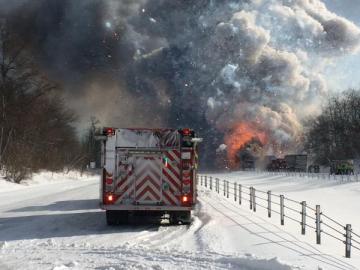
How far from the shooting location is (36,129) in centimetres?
5331

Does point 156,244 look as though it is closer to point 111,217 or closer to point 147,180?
point 147,180

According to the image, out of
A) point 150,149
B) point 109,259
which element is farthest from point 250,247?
point 150,149

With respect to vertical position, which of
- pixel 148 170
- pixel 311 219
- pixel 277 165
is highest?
pixel 148 170

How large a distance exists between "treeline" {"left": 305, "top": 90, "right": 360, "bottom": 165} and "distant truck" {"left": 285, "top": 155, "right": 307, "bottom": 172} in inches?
293

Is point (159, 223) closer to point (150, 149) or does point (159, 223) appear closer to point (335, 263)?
point (150, 149)

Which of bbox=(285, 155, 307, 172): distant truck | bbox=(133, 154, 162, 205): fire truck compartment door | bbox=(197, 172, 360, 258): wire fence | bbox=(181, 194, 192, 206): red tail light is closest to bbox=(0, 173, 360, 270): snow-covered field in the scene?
bbox=(197, 172, 360, 258): wire fence

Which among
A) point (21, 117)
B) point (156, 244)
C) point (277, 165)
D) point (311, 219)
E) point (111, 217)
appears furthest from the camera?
point (277, 165)

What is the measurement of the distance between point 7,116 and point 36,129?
386 inches

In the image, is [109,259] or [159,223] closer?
[109,259]

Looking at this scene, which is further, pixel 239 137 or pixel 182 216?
pixel 239 137

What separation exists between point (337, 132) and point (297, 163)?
14.1 meters

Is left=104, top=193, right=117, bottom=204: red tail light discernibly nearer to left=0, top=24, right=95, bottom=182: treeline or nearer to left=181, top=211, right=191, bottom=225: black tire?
left=181, top=211, right=191, bottom=225: black tire

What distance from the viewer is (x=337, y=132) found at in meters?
90.6

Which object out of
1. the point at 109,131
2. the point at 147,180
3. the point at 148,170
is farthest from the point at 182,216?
the point at 109,131
